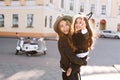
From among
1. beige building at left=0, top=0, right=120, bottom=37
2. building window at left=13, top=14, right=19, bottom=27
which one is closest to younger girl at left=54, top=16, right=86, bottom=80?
beige building at left=0, top=0, right=120, bottom=37

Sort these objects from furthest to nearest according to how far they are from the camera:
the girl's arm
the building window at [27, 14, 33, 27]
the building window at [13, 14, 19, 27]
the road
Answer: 1. the building window at [13, 14, 19, 27]
2. the building window at [27, 14, 33, 27]
3. the road
4. the girl's arm

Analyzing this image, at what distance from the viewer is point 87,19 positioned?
5.11 metres

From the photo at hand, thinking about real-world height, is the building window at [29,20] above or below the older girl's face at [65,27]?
below

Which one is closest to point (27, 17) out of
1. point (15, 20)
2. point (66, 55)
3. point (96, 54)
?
point (15, 20)

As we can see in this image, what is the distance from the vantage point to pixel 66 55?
505cm

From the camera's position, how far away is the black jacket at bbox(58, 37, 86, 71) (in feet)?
16.5

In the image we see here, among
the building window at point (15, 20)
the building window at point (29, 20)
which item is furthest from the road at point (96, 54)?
the building window at point (15, 20)

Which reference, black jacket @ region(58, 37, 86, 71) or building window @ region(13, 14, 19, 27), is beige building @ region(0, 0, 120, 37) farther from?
black jacket @ region(58, 37, 86, 71)

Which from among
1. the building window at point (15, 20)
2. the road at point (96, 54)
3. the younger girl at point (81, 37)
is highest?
the younger girl at point (81, 37)

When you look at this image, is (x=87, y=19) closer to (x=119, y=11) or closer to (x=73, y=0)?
(x=73, y=0)

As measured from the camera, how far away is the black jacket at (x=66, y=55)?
16.5 feet

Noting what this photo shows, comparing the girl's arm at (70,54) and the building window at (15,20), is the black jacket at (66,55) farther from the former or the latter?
the building window at (15,20)

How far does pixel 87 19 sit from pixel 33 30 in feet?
118

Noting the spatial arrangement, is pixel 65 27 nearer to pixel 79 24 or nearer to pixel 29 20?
pixel 79 24
